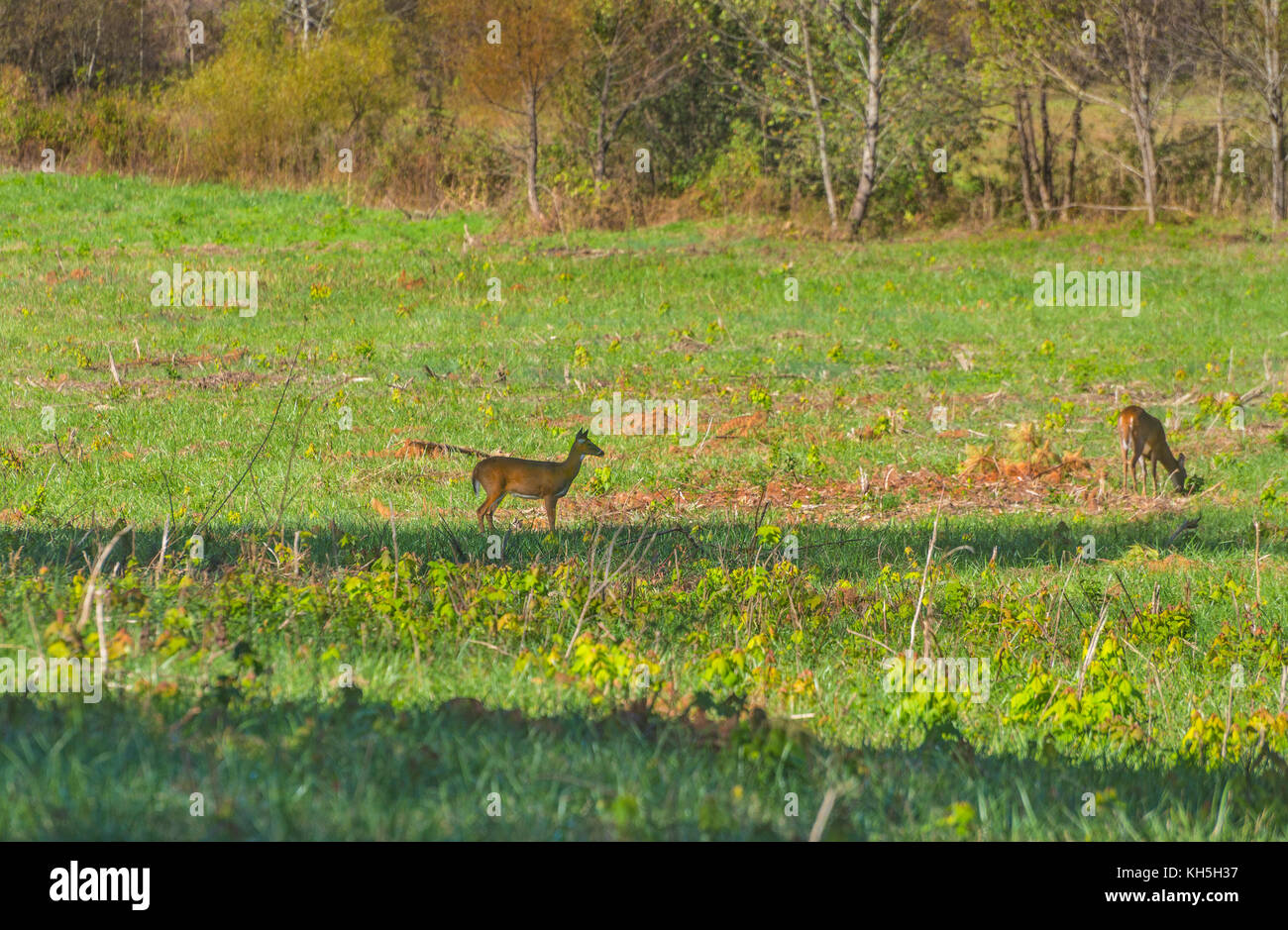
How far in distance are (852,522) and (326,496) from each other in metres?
4.63

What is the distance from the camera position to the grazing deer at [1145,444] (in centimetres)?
1248

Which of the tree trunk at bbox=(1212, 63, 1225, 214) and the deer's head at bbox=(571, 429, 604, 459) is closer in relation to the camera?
the deer's head at bbox=(571, 429, 604, 459)

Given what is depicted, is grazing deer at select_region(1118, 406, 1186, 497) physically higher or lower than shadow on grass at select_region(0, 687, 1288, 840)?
higher

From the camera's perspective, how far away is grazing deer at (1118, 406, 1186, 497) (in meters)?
12.5

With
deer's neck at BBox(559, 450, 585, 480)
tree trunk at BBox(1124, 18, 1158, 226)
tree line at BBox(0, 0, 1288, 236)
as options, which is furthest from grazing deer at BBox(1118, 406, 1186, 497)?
tree trunk at BBox(1124, 18, 1158, 226)

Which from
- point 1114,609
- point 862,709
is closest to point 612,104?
point 1114,609

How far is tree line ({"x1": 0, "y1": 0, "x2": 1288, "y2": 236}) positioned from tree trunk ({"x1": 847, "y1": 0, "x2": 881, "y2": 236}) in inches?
2.7

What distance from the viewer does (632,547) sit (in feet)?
26.2

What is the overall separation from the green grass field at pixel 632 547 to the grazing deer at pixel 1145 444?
0.28 metres

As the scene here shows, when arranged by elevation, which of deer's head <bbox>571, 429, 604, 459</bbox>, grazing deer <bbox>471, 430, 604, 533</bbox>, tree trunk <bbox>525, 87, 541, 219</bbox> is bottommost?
grazing deer <bbox>471, 430, 604, 533</bbox>

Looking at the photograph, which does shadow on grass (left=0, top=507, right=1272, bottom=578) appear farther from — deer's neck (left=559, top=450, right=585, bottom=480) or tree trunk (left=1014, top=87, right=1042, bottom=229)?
tree trunk (left=1014, top=87, right=1042, bottom=229)

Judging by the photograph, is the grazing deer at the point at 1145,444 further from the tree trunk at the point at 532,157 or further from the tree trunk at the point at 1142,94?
the tree trunk at the point at 1142,94

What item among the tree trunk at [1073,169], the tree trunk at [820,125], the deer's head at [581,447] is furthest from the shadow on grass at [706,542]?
the tree trunk at [1073,169]

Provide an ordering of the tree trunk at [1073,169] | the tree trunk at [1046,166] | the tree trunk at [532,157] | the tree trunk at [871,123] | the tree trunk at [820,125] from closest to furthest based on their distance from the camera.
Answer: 1. the tree trunk at [871,123]
2. the tree trunk at [532,157]
3. the tree trunk at [820,125]
4. the tree trunk at [1046,166]
5. the tree trunk at [1073,169]
